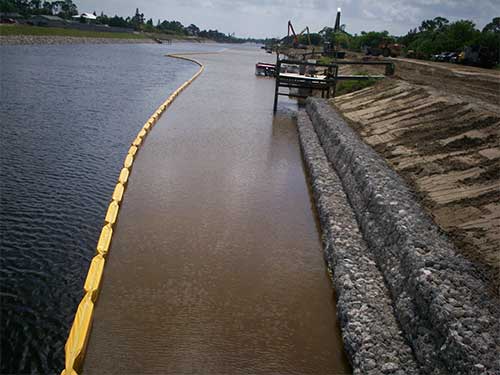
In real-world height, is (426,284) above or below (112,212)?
above

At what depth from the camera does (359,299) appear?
27.2 feet

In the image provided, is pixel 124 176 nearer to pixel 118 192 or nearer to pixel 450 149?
pixel 118 192

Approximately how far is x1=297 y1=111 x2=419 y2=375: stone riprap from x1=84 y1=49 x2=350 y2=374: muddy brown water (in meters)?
0.41

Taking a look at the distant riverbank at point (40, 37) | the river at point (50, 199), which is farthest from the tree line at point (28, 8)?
the river at point (50, 199)

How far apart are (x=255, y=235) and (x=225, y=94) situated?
26914mm

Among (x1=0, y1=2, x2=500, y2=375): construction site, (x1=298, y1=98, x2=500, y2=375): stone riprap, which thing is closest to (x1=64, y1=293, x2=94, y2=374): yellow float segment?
(x1=0, y1=2, x2=500, y2=375): construction site

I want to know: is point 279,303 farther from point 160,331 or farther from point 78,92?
point 78,92

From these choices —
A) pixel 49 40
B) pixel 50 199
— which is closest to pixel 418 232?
pixel 50 199

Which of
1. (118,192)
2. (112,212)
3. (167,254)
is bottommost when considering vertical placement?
(167,254)

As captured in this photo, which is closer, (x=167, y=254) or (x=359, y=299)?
(x=359, y=299)

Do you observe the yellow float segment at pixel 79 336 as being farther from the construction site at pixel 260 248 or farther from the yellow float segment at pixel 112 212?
the yellow float segment at pixel 112 212

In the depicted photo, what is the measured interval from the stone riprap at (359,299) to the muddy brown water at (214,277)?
16.1 inches

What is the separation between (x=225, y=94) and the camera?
120 feet

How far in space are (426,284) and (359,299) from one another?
1.64m
